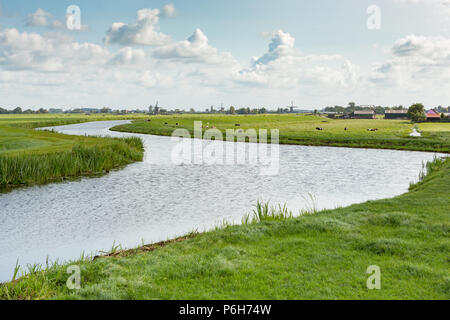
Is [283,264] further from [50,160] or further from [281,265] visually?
[50,160]

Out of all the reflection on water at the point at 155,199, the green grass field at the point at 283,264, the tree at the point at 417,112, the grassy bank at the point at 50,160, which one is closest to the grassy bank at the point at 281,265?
the green grass field at the point at 283,264

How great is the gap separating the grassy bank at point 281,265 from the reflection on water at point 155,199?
3796 mm

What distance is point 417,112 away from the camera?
11681 cm

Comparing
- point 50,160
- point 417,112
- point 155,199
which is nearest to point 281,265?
point 155,199

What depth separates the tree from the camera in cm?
11694

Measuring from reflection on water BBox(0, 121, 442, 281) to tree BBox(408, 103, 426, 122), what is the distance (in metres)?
91.9

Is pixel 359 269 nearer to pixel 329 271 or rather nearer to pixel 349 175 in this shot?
pixel 329 271

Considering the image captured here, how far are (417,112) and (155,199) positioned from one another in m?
118

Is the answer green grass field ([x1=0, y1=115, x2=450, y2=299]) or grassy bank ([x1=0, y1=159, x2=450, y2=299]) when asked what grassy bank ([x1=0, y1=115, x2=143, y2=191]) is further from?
grassy bank ([x1=0, y1=159, x2=450, y2=299])

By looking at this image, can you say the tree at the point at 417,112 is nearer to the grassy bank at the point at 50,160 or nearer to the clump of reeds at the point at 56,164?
the grassy bank at the point at 50,160

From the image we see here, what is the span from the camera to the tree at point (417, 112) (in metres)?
117

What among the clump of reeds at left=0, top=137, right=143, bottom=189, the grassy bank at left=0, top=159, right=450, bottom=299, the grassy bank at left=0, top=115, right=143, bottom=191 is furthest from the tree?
the grassy bank at left=0, top=159, right=450, bottom=299

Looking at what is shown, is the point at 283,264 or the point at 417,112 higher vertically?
the point at 417,112
